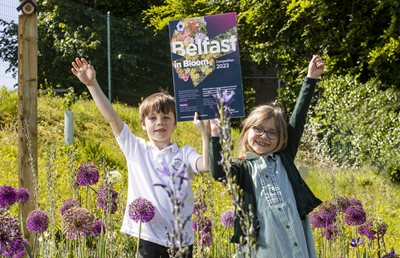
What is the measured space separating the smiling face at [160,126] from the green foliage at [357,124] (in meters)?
6.87

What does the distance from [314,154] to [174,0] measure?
196 inches

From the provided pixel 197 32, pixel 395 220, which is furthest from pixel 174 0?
pixel 197 32

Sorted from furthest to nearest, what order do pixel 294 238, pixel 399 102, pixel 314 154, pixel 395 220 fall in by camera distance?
pixel 314 154, pixel 399 102, pixel 395 220, pixel 294 238

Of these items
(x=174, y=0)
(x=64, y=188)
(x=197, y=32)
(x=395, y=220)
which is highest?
(x=174, y=0)

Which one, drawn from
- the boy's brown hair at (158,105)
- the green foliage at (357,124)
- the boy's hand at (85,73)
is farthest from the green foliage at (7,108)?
the boy's brown hair at (158,105)

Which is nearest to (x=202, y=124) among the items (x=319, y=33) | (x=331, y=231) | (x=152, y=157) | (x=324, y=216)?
(x=152, y=157)

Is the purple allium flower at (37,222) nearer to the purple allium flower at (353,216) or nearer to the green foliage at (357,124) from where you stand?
the purple allium flower at (353,216)

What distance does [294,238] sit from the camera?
288 centimetres

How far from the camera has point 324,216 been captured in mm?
3426

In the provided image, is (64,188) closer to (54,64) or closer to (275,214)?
(275,214)

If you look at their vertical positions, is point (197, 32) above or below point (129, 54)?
below

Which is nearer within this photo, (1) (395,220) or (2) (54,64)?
(1) (395,220)

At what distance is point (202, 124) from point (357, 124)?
7.89m

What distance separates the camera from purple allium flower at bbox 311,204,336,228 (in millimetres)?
3414
